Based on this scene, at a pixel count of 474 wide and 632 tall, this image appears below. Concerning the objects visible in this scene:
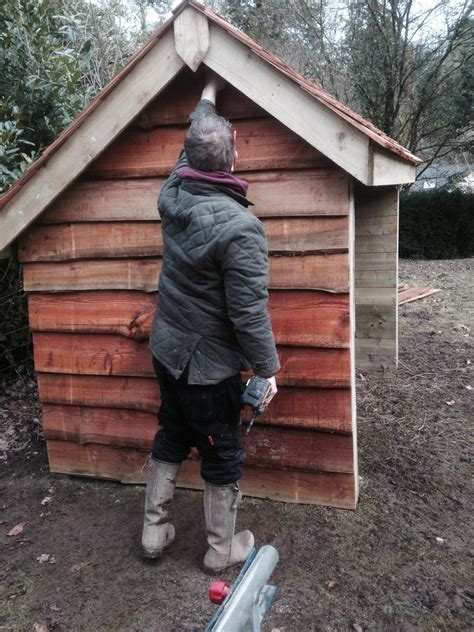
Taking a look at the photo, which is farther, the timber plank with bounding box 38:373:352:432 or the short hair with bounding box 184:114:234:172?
the timber plank with bounding box 38:373:352:432

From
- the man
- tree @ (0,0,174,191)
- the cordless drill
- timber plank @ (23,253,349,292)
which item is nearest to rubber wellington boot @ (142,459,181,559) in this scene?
the man

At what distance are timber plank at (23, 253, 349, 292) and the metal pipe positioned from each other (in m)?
1.76

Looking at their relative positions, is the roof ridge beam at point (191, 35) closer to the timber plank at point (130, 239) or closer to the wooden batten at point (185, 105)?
the wooden batten at point (185, 105)

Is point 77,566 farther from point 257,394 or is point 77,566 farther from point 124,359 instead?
point 257,394

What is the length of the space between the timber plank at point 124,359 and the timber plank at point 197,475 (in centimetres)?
57

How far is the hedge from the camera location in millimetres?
15750

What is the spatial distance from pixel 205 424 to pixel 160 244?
3.89 feet

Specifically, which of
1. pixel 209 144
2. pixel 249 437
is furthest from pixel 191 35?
pixel 249 437

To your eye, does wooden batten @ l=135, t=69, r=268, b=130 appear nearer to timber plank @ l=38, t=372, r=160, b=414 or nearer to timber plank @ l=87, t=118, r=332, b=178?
timber plank @ l=87, t=118, r=332, b=178

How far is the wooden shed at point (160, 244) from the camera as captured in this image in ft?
8.98

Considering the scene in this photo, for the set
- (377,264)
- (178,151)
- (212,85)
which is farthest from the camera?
(377,264)

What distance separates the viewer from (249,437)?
336 centimetres

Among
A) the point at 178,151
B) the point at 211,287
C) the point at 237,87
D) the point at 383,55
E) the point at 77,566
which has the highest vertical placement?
the point at 383,55

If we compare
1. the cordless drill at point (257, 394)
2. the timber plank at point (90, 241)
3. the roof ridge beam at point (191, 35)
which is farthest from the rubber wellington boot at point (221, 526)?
the roof ridge beam at point (191, 35)
